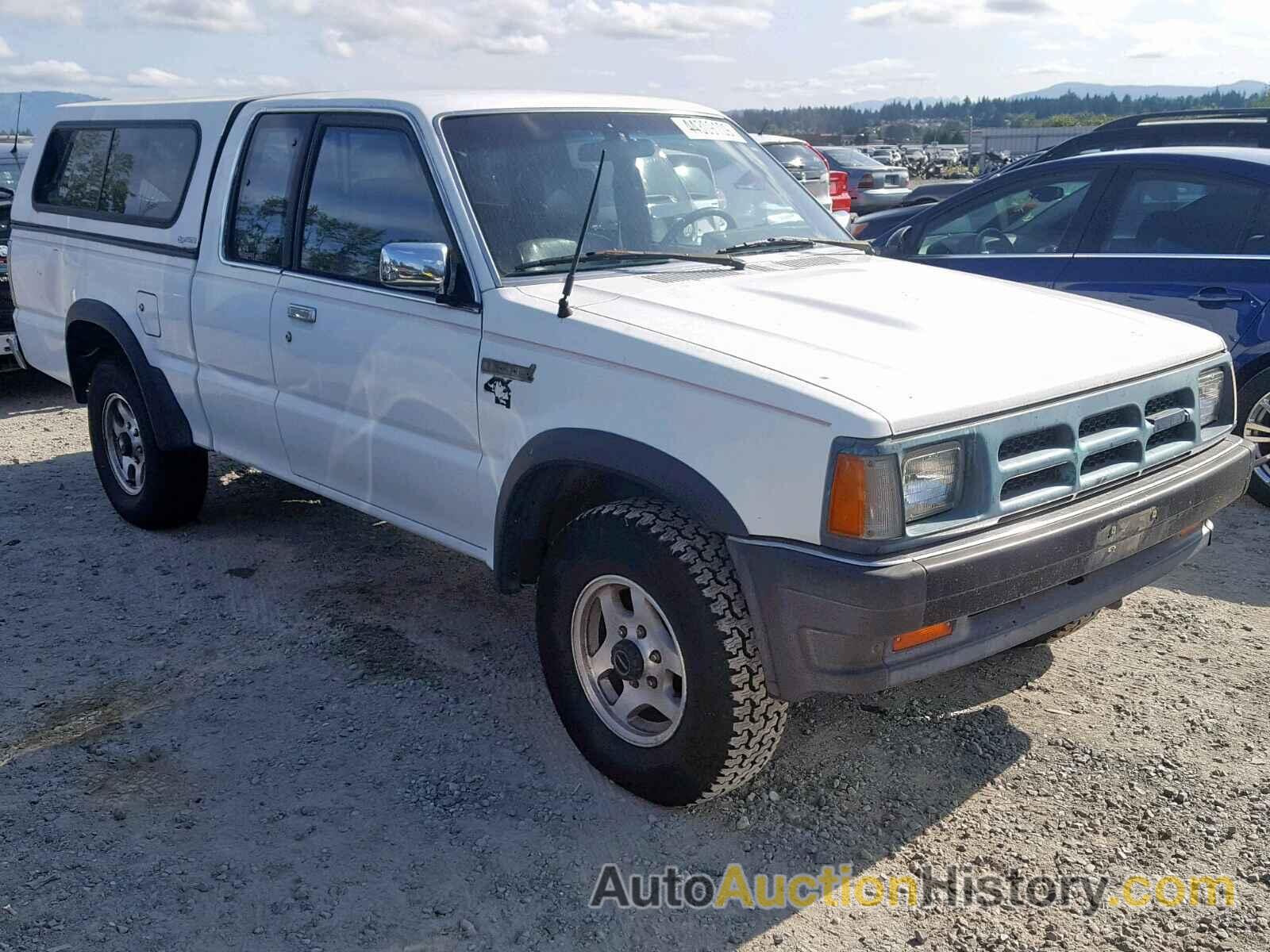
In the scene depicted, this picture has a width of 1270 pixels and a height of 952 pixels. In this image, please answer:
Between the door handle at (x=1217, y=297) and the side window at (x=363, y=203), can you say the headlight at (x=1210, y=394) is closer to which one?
the door handle at (x=1217, y=297)

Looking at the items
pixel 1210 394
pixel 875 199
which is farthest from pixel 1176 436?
pixel 875 199

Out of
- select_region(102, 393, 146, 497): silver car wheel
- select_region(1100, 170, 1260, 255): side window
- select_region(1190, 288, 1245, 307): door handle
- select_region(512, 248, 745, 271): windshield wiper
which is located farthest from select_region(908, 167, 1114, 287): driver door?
select_region(102, 393, 146, 497): silver car wheel

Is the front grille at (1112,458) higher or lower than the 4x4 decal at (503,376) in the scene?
lower

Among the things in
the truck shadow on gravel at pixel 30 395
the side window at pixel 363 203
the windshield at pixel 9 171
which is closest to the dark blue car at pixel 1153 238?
the side window at pixel 363 203

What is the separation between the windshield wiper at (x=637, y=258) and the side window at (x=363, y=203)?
14.0 inches

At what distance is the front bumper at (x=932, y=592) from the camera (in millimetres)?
2760

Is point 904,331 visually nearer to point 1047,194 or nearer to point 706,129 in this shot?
point 706,129

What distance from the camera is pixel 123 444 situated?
19.1 feet

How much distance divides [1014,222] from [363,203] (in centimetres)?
383

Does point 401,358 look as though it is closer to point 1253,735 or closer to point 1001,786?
point 1001,786

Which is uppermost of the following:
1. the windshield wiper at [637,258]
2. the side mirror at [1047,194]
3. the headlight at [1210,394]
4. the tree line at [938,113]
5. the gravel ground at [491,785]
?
the tree line at [938,113]

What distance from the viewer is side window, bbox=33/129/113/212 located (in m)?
5.77

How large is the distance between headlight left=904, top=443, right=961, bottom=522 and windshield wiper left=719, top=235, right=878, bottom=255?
1.54 meters

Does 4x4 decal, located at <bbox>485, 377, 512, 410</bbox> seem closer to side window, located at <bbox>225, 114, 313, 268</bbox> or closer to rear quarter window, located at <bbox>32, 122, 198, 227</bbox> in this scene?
side window, located at <bbox>225, 114, 313, 268</bbox>
